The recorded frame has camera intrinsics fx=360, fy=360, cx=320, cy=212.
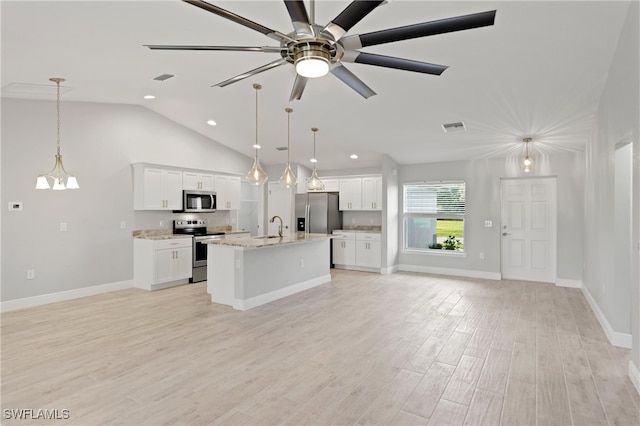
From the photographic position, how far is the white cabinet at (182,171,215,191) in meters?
Answer: 6.85

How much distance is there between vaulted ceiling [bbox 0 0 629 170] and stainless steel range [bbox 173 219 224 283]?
195 centimetres

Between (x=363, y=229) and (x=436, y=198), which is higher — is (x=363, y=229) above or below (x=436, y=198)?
below

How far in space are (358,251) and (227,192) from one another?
10.2ft

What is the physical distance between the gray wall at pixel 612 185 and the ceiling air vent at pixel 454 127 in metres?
1.66

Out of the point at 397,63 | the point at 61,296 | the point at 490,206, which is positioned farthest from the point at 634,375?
the point at 61,296

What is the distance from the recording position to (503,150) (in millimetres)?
6539

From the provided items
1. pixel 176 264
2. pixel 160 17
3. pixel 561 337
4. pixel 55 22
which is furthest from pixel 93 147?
pixel 561 337

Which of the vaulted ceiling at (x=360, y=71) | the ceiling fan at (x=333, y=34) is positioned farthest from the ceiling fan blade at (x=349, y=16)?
the vaulted ceiling at (x=360, y=71)

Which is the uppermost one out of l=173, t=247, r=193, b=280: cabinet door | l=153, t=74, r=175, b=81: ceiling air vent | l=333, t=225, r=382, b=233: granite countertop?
l=153, t=74, r=175, b=81: ceiling air vent

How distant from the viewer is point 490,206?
23.1ft

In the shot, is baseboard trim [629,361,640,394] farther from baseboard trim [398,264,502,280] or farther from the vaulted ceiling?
baseboard trim [398,264,502,280]

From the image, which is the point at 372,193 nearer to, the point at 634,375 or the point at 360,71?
the point at 360,71

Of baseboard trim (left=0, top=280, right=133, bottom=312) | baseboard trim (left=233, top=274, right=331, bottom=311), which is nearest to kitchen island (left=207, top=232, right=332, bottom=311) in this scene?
baseboard trim (left=233, top=274, right=331, bottom=311)

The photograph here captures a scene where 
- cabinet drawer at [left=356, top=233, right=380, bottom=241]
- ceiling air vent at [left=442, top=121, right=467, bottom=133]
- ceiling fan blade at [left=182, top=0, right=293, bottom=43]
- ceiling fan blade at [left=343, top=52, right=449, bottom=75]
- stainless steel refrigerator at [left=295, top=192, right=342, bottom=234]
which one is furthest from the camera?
stainless steel refrigerator at [left=295, top=192, right=342, bottom=234]
